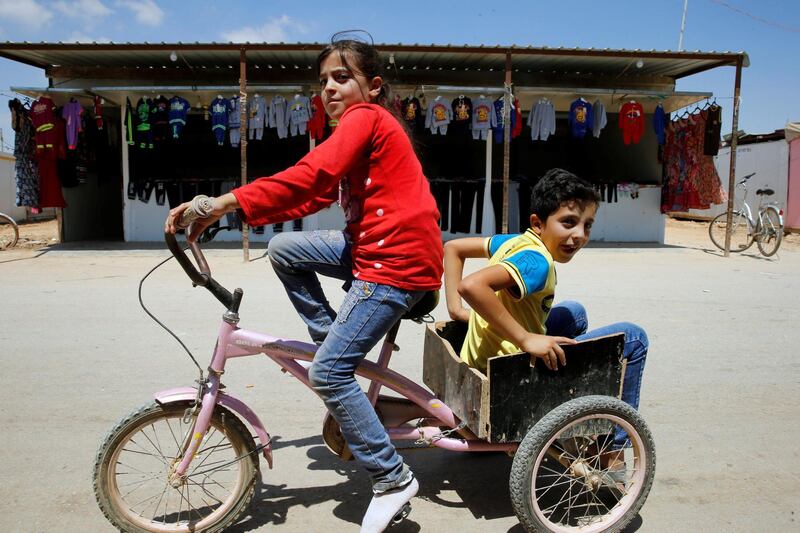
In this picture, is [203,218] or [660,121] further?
[660,121]

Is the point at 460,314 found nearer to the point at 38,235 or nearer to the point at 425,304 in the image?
the point at 425,304

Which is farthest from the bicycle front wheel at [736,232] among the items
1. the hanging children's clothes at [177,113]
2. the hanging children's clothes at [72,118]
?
the hanging children's clothes at [72,118]

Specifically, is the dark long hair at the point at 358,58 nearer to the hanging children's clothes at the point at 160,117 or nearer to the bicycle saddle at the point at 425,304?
the bicycle saddle at the point at 425,304

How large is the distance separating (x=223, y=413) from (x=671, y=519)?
1.92 m

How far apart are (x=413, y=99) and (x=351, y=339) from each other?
434 inches

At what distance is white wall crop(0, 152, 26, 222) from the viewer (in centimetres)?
2278

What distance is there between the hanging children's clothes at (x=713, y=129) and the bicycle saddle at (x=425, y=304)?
40.7 feet

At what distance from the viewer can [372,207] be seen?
7.43 feet

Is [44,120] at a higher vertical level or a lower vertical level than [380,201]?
higher

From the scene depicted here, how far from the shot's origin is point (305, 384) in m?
2.48

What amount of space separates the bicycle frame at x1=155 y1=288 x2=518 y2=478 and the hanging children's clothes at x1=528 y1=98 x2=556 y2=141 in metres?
11.6

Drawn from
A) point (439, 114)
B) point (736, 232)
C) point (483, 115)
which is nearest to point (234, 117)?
point (439, 114)

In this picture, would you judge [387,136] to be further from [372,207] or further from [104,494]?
[104,494]

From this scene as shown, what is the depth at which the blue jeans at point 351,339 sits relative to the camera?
7.43 feet
